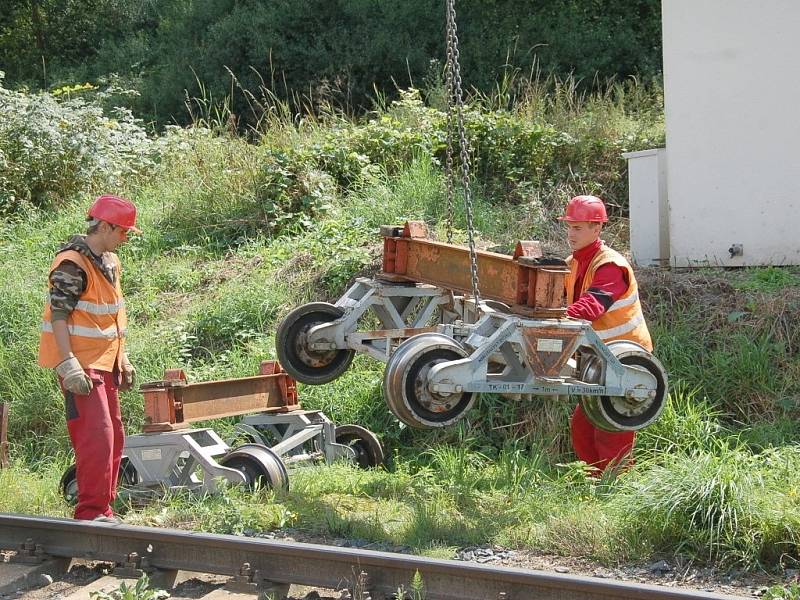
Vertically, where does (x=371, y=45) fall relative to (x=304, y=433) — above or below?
above

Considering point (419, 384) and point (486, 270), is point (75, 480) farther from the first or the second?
point (486, 270)

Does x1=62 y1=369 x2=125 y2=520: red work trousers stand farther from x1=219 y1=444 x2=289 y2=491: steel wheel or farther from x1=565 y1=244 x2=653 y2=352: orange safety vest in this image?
x1=565 y1=244 x2=653 y2=352: orange safety vest

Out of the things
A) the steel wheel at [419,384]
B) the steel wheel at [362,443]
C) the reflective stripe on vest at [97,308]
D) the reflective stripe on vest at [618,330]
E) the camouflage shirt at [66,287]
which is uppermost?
the camouflage shirt at [66,287]

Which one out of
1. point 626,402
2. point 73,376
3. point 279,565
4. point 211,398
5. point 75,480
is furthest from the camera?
point 211,398

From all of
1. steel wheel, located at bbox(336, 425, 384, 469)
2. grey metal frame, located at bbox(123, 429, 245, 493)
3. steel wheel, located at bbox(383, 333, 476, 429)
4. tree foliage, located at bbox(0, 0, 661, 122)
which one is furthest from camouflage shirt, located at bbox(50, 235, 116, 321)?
tree foliage, located at bbox(0, 0, 661, 122)

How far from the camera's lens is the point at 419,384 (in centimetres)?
602

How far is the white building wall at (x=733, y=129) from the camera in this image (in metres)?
9.91

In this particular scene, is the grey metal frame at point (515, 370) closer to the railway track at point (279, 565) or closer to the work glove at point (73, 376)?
the railway track at point (279, 565)

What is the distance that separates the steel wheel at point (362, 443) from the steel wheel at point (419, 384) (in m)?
2.35

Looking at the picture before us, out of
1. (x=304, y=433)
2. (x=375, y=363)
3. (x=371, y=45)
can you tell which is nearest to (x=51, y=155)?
(x=375, y=363)

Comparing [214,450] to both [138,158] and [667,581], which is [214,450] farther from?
[138,158]

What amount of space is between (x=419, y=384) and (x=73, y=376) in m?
1.98

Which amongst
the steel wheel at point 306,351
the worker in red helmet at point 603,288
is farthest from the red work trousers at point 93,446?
the worker in red helmet at point 603,288

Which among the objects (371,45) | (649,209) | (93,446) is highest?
(371,45)
